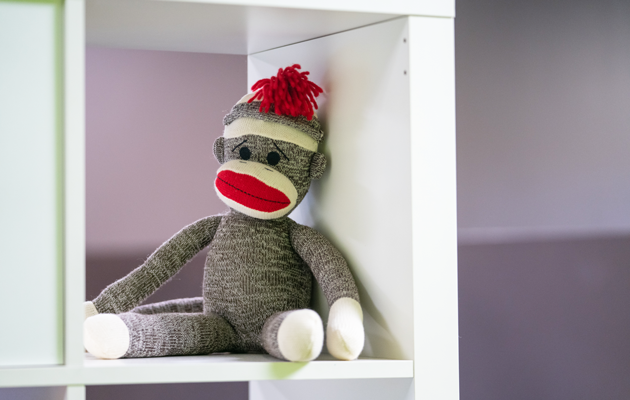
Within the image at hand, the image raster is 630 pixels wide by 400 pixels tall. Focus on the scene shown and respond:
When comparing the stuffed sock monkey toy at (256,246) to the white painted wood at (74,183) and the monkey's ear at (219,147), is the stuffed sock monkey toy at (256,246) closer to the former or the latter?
the monkey's ear at (219,147)

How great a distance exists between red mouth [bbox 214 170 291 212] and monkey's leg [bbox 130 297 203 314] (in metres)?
0.20

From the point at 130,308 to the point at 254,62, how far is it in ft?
1.31

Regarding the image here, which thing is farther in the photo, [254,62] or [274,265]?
[254,62]

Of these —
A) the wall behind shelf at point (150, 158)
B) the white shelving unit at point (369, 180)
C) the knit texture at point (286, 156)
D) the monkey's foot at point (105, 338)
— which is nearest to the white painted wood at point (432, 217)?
the white shelving unit at point (369, 180)

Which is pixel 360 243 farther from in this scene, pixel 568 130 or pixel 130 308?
pixel 568 130

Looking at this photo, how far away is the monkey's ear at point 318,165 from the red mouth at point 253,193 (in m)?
0.05

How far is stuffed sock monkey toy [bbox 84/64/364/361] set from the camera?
73 cm

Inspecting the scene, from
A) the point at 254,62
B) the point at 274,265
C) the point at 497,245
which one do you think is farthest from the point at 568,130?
the point at 274,265

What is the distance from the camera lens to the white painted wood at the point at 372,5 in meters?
0.59

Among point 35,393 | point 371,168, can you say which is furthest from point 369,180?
point 35,393

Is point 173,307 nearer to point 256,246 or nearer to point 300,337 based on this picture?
point 256,246

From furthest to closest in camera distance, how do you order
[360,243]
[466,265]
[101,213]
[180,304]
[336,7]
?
1. [466,265]
2. [101,213]
3. [180,304]
4. [360,243]
5. [336,7]

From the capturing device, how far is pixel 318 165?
77cm

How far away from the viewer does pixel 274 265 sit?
760mm
